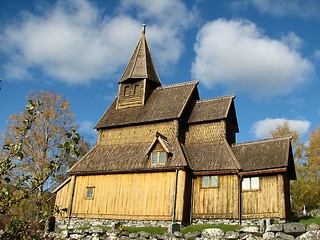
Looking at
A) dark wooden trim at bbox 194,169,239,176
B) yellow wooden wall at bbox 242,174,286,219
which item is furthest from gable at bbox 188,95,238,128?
yellow wooden wall at bbox 242,174,286,219

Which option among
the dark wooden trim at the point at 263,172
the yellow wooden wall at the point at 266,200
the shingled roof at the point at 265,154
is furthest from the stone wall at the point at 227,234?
the shingled roof at the point at 265,154

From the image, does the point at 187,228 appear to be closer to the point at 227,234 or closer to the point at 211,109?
the point at 227,234

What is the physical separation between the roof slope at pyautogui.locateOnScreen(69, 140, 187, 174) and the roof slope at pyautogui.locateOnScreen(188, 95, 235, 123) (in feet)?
10.1

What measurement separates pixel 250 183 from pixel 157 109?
34.2ft

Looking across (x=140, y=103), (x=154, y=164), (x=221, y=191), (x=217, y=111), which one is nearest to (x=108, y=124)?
(x=140, y=103)

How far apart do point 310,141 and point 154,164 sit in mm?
23631

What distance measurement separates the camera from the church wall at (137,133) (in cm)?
2864

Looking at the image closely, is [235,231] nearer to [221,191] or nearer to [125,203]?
[221,191]

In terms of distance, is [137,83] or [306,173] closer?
[137,83]

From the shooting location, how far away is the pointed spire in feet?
110

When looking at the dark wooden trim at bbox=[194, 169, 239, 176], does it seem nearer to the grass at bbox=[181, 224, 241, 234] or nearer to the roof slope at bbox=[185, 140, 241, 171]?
the roof slope at bbox=[185, 140, 241, 171]

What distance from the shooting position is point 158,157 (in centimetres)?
2681

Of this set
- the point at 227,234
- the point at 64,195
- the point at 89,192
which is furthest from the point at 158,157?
the point at 64,195

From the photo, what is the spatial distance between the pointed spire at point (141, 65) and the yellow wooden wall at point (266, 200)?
14.9 meters
